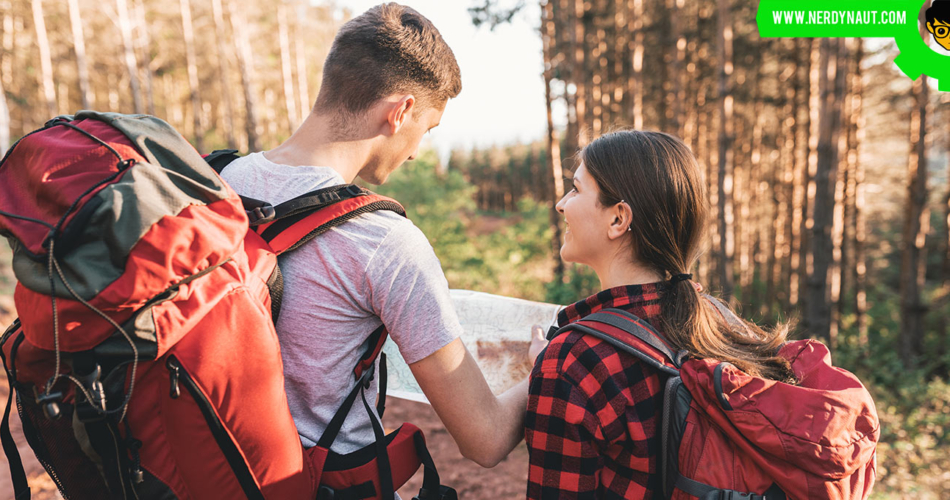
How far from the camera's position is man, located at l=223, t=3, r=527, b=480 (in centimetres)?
129

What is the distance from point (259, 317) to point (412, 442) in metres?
0.62

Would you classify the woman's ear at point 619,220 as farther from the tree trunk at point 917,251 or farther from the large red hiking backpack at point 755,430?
the tree trunk at point 917,251

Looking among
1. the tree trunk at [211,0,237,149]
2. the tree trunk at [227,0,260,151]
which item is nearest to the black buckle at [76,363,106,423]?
the tree trunk at [227,0,260,151]

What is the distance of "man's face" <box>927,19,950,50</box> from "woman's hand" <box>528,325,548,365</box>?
634 cm

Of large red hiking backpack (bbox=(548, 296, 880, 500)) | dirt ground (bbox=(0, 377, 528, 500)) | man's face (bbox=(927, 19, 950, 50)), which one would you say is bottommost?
dirt ground (bbox=(0, 377, 528, 500))

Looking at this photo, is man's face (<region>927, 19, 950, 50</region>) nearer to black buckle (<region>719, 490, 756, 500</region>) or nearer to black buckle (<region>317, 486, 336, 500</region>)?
black buckle (<region>719, 490, 756, 500</region>)

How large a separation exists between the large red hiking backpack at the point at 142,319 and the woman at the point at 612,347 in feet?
2.20

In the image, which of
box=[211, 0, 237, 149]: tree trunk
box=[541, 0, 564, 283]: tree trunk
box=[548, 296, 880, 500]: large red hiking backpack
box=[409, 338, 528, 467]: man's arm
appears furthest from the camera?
box=[211, 0, 237, 149]: tree trunk

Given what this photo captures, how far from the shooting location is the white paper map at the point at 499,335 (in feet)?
6.46

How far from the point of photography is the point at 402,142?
1.56 metres

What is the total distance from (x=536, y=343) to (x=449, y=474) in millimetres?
3430

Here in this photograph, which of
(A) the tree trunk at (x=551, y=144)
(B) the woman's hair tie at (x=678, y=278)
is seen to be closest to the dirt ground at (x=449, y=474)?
(B) the woman's hair tie at (x=678, y=278)

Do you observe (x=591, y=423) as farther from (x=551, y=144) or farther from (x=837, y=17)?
(x=551, y=144)

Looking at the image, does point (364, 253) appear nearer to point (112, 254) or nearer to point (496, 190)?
point (112, 254)
